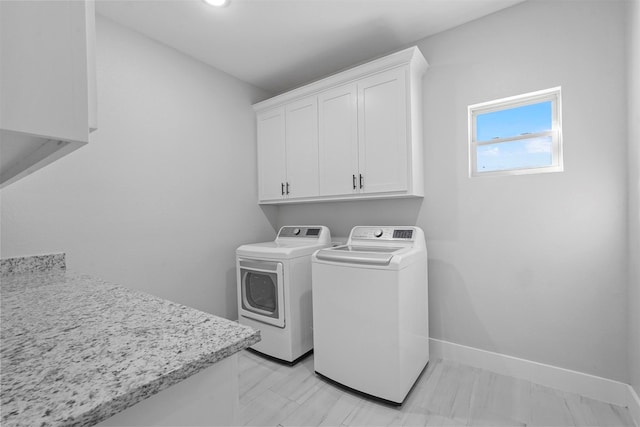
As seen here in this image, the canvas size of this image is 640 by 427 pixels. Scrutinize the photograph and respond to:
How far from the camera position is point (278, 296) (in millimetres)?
2201

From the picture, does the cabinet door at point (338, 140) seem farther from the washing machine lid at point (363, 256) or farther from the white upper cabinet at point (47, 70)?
the white upper cabinet at point (47, 70)

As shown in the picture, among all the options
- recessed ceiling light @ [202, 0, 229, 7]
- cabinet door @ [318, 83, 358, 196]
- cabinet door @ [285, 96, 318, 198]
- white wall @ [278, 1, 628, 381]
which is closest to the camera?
white wall @ [278, 1, 628, 381]

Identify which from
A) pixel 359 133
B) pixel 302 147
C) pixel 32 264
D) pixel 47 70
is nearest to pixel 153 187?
pixel 32 264

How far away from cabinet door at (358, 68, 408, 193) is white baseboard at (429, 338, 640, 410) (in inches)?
53.4

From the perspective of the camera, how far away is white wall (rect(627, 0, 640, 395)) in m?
1.44

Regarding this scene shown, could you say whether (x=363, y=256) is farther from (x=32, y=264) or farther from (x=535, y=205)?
(x=32, y=264)

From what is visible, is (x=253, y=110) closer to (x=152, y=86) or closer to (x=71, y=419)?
(x=152, y=86)

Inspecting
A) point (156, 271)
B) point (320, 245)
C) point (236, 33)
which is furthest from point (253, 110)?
point (156, 271)

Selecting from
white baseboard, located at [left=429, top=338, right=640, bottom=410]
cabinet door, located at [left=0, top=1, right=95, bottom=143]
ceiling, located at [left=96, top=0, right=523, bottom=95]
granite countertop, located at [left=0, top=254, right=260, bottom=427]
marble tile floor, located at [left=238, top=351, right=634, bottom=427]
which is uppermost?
ceiling, located at [left=96, top=0, right=523, bottom=95]

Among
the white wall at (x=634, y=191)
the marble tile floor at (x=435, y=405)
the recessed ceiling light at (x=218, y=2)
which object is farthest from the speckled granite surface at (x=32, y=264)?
the white wall at (x=634, y=191)

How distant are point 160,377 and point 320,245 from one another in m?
2.07

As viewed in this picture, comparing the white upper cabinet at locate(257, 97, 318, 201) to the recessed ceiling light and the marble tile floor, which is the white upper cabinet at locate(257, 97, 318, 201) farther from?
the marble tile floor

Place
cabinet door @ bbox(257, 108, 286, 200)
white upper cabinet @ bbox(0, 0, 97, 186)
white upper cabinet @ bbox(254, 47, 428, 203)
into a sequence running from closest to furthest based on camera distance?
white upper cabinet @ bbox(0, 0, 97, 186) < white upper cabinet @ bbox(254, 47, 428, 203) < cabinet door @ bbox(257, 108, 286, 200)

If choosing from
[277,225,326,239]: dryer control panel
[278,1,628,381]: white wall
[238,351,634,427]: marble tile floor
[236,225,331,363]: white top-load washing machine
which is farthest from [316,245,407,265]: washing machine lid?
[238,351,634,427]: marble tile floor
